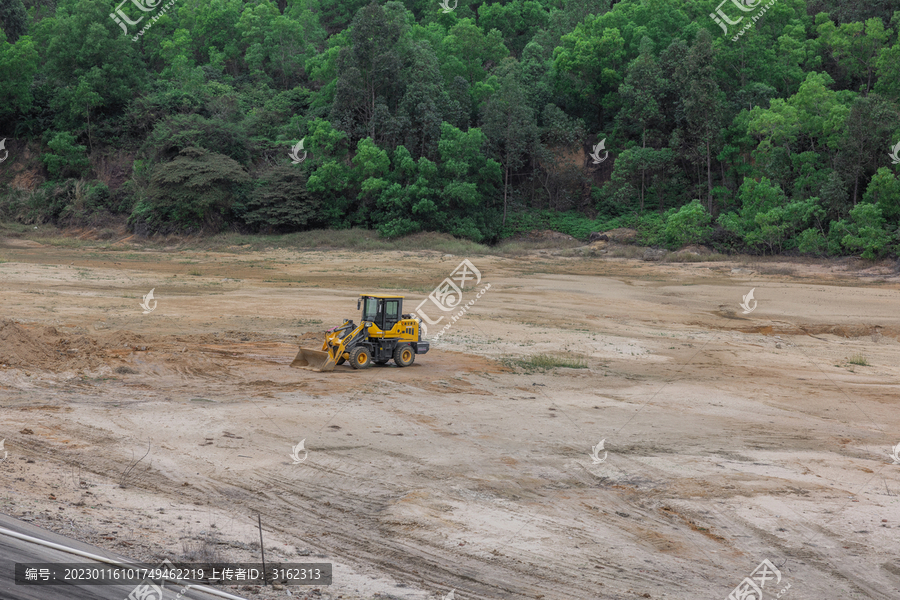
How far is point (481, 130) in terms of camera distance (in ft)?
199

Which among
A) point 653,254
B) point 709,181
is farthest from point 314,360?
point 709,181

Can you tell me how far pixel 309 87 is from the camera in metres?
73.4

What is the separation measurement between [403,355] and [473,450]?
7.04 m

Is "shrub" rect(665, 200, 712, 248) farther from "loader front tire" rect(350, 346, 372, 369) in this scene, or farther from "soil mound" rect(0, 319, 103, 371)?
"soil mound" rect(0, 319, 103, 371)

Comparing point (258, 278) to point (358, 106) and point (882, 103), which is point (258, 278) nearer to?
point (358, 106)

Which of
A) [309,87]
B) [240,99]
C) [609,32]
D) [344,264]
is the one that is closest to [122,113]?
[240,99]

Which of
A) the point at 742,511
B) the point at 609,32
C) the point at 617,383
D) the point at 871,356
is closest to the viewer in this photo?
the point at 742,511

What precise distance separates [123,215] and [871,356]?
179 feet

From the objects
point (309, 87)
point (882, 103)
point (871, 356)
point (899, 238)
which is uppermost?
point (309, 87)

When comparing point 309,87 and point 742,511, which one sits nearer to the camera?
point 742,511

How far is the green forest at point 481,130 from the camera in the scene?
5338 cm

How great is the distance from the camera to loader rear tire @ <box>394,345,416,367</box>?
18.9 meters

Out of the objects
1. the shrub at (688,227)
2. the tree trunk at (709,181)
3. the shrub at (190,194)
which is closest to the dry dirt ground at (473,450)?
the shrub at (688,227)

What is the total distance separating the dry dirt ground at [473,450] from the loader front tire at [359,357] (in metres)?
0.74
